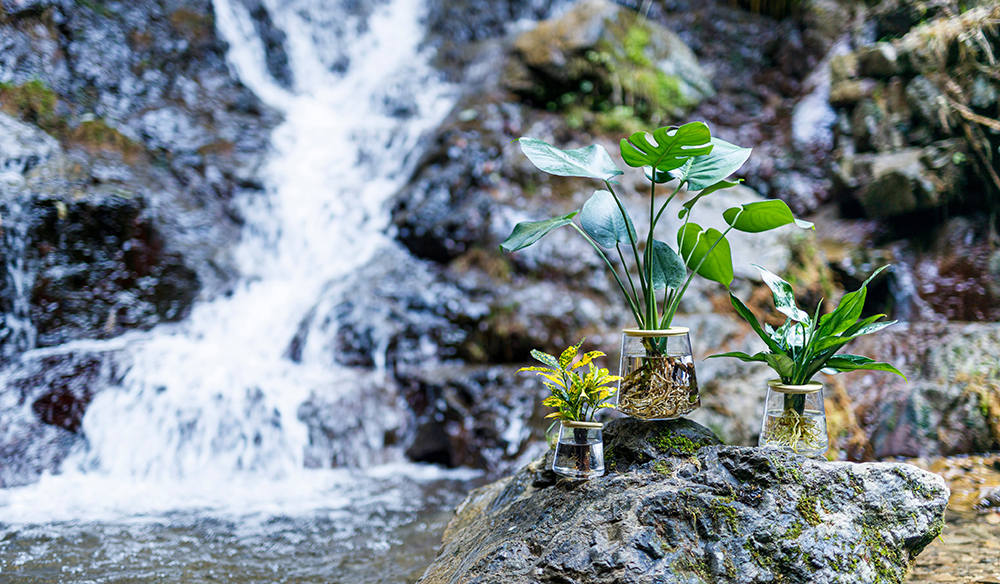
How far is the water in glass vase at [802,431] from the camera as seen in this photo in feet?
6.55

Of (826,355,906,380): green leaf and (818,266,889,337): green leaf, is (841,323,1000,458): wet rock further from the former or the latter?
(818,266,889,337): green leaf

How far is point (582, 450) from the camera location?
200 centimetres

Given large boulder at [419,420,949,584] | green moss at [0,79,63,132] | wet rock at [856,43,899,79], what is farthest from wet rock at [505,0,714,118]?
large boulder at [419,420,949,584]

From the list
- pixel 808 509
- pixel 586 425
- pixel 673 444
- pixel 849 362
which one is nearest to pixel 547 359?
pixel 586 425

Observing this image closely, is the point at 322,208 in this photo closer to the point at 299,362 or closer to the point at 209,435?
the point at 299,362

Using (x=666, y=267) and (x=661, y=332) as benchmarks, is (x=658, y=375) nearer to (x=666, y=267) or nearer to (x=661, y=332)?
(x=661, y=332)

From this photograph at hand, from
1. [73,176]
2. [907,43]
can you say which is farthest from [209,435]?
[907,43]

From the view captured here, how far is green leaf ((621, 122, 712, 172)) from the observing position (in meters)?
1.80

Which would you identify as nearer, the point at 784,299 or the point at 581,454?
the point at 581,454

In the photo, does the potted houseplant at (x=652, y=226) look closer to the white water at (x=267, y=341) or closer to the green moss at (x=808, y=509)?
the green moss at (x=808, y=509)

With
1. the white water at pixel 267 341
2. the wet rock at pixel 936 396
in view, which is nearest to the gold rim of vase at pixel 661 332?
the white water at pixel 267 341

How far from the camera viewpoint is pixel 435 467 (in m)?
4.50

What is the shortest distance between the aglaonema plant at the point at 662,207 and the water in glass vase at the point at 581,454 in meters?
0.42

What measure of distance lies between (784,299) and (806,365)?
0.24 meters
